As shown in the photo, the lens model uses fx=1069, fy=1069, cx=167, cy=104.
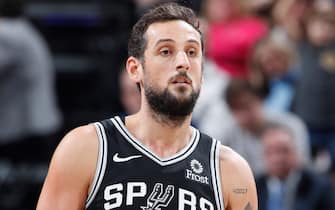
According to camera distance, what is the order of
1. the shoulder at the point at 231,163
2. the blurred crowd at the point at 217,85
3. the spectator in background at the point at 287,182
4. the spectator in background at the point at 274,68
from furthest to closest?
the spectator in background at the point at 274,68
the blurred crowd at the point at 217,85
the spectator in background at the point at 287,182
the shoulder at the point at 231,163

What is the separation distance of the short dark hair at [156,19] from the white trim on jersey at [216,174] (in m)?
0.54

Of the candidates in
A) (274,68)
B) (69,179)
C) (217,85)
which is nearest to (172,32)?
(69,179)

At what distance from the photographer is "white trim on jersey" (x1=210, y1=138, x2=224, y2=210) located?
15.4ft

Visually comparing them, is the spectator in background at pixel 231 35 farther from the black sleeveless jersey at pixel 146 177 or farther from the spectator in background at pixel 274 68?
the black sleeveless jersey at pixel 146 177

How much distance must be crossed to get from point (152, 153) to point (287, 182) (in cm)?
376

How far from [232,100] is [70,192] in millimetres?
4339

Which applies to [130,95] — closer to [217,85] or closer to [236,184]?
[217,85]

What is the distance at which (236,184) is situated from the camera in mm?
4738

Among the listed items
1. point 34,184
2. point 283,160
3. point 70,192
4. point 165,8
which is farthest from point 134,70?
point 34,184

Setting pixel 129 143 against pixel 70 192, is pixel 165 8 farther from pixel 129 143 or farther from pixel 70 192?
pixel 70 192

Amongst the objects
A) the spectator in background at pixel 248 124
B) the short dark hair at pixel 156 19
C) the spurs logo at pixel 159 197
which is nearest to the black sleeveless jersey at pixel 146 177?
the spurs logo at pixel 159 197

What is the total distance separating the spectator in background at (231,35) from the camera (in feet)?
30.9

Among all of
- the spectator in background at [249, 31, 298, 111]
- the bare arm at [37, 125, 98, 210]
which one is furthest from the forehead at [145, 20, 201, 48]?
the spectator in background at [249, 31, 298, 111]

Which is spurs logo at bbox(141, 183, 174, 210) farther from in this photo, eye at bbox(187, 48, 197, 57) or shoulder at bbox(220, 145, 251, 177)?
eye at bbox(187, 48, 197, 57)
